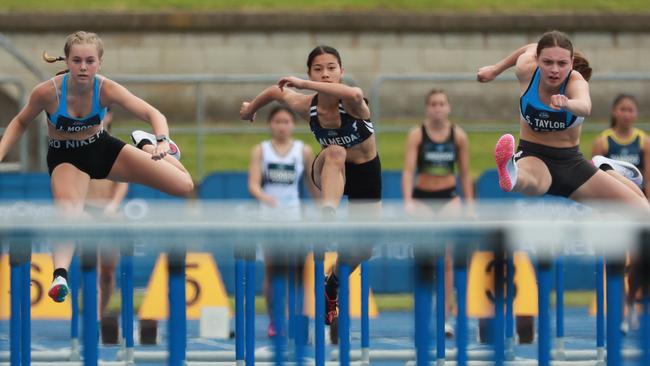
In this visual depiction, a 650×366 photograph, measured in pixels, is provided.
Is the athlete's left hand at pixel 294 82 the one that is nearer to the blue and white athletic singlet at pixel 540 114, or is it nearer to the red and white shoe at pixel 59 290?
the blue and white athletic singlet at pixel 540 114

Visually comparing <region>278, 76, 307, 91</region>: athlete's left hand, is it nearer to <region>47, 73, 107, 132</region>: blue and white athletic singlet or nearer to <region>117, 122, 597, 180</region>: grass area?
<region>47, 73, 107, 132</region>: blue and white athletic singlet

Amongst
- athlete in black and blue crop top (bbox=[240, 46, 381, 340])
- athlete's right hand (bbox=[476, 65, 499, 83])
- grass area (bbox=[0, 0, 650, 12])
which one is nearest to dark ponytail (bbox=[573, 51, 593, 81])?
athlete's right hand (bbox=[476, 65, 499, 83])

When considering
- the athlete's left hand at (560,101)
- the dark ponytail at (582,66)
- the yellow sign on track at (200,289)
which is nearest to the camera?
the athlete's left hand at (560,101)

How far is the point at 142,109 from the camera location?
828 cm

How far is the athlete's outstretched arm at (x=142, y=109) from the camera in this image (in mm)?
7898

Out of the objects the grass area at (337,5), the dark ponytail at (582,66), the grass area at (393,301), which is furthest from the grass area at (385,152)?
the dark ponytail at (582,66)

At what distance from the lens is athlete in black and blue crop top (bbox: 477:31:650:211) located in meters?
8.19

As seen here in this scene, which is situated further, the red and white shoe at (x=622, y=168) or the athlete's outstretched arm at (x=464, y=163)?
the athlete's outstretched arm at (x=464, y=163)

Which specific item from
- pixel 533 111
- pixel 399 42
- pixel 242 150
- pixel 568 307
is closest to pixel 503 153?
pixel 533 111

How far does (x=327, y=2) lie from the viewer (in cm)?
2628

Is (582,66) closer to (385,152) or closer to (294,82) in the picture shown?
(294,82)

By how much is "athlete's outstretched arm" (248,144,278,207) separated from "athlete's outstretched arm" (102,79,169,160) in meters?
4.01

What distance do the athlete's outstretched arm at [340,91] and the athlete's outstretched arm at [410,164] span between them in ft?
12.8

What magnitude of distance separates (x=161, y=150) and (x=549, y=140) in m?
2.45
